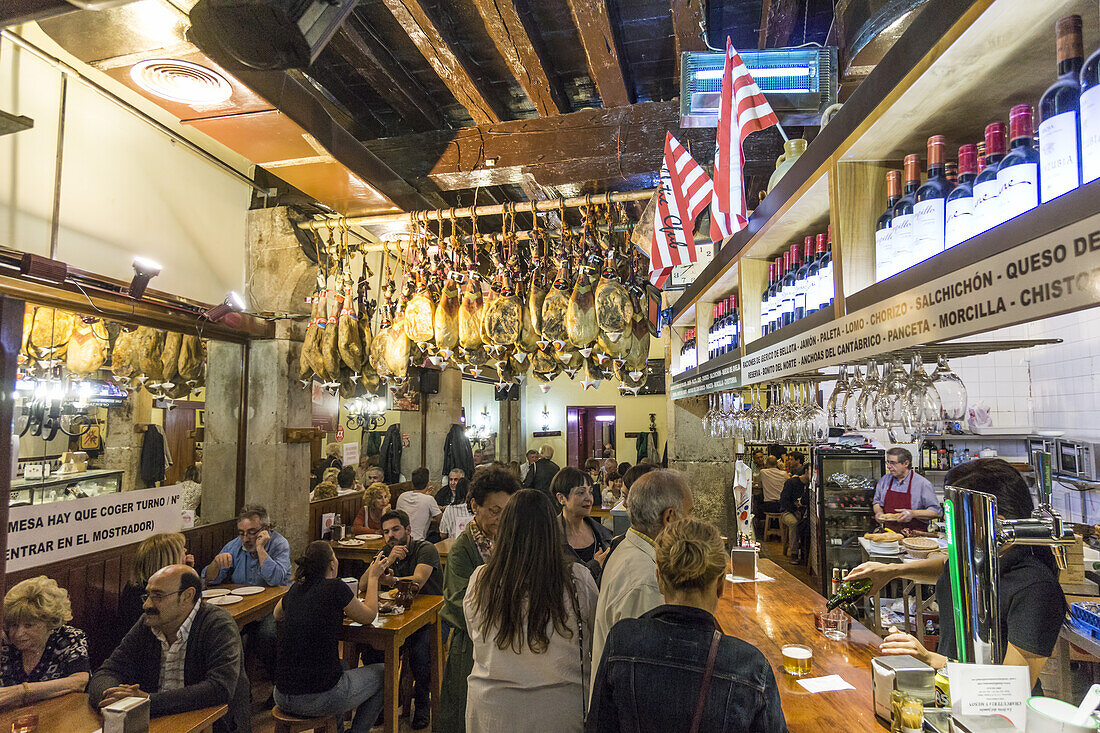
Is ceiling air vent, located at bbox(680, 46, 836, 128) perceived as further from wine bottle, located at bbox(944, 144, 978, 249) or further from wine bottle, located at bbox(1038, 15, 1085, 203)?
wine bottle, located at bbox(1038, 15, 1085, 203)

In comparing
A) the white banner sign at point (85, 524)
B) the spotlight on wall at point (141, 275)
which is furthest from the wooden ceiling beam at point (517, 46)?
the white banner sign at point (85, 524)

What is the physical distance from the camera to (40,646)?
3.08 meters

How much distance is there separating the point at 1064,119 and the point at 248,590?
519 centimetres

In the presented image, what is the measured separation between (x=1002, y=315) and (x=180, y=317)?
4.65 m

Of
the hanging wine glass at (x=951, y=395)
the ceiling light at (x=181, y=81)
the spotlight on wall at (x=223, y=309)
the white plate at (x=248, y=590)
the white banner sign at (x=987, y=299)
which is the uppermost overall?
the ceiling light at (x=181, y=81)

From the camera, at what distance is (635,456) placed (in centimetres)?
1722

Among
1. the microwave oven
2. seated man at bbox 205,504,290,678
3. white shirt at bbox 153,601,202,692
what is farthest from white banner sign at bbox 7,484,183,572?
the microwave oven

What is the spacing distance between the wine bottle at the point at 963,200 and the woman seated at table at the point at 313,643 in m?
3.47

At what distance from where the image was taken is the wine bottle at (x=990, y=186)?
1278 mm

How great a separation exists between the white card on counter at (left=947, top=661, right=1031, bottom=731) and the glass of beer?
4.20 ft

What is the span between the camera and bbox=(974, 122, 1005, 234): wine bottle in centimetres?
128

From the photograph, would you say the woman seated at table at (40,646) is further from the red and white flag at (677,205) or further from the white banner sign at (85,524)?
the red and white flag at (677,205)

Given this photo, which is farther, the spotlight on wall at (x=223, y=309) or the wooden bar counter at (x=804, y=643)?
the spotlight on wall at (x=223, y=309)

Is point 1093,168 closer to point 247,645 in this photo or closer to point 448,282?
point 448,282
